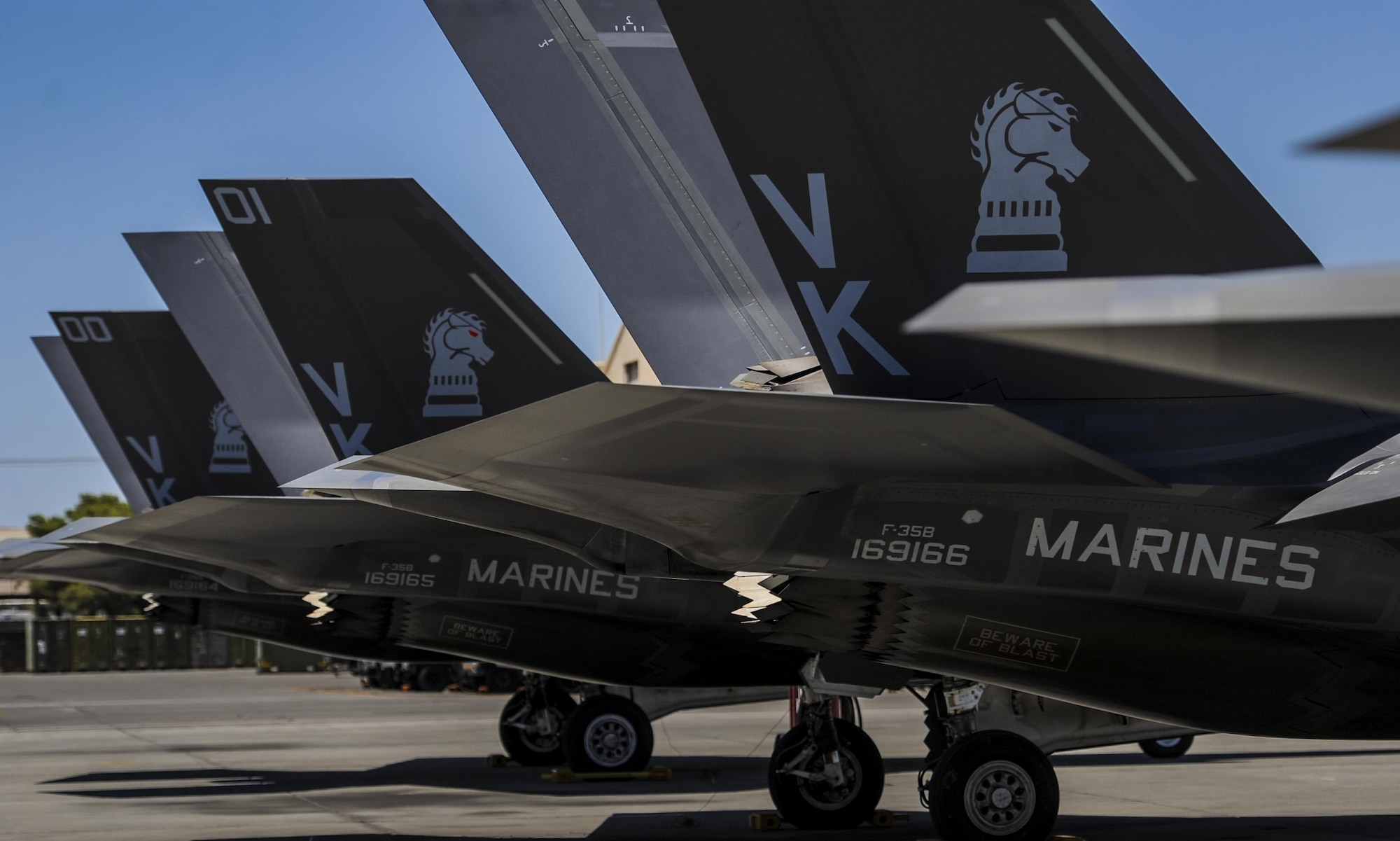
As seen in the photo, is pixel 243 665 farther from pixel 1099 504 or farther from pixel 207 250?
pixel 1099 504

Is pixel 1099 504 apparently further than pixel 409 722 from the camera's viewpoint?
No

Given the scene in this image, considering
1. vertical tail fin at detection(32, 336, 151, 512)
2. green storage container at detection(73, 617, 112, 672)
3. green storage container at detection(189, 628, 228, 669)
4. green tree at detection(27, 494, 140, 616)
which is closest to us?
vertical tail fin at detection(32, 336, 151, 512)

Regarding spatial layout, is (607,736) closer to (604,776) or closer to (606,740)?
(606,740)

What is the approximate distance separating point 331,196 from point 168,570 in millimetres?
7760

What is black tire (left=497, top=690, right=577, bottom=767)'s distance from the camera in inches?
663

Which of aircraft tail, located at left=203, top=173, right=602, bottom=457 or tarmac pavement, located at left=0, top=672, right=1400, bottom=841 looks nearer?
tarmac pavement, located at left=0, top=672, right=1400, bottom=841

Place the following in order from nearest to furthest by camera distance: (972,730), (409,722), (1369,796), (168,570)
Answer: (972,730) → (1369,796) → (168,570) → (409,722)

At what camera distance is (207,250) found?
16906 millimetres

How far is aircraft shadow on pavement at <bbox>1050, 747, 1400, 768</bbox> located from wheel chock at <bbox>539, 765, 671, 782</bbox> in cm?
455

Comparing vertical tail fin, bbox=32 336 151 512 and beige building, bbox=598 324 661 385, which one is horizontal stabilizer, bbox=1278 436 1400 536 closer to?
vertical tail fin, bbox=32 336 151 512

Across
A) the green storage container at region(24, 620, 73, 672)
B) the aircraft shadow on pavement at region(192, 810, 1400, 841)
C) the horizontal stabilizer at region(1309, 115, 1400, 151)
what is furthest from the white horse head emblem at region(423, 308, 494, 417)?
the green storage container at region(24, 620, 73, 672)

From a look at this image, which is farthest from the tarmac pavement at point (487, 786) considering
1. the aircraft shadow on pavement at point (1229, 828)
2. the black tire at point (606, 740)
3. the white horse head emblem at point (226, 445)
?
the white horse head emblem at point (226, 445)

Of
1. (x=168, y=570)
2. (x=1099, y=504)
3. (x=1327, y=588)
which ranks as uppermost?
(x=168, y=570)

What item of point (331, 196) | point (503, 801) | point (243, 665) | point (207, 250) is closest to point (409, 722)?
point (207, 250)
